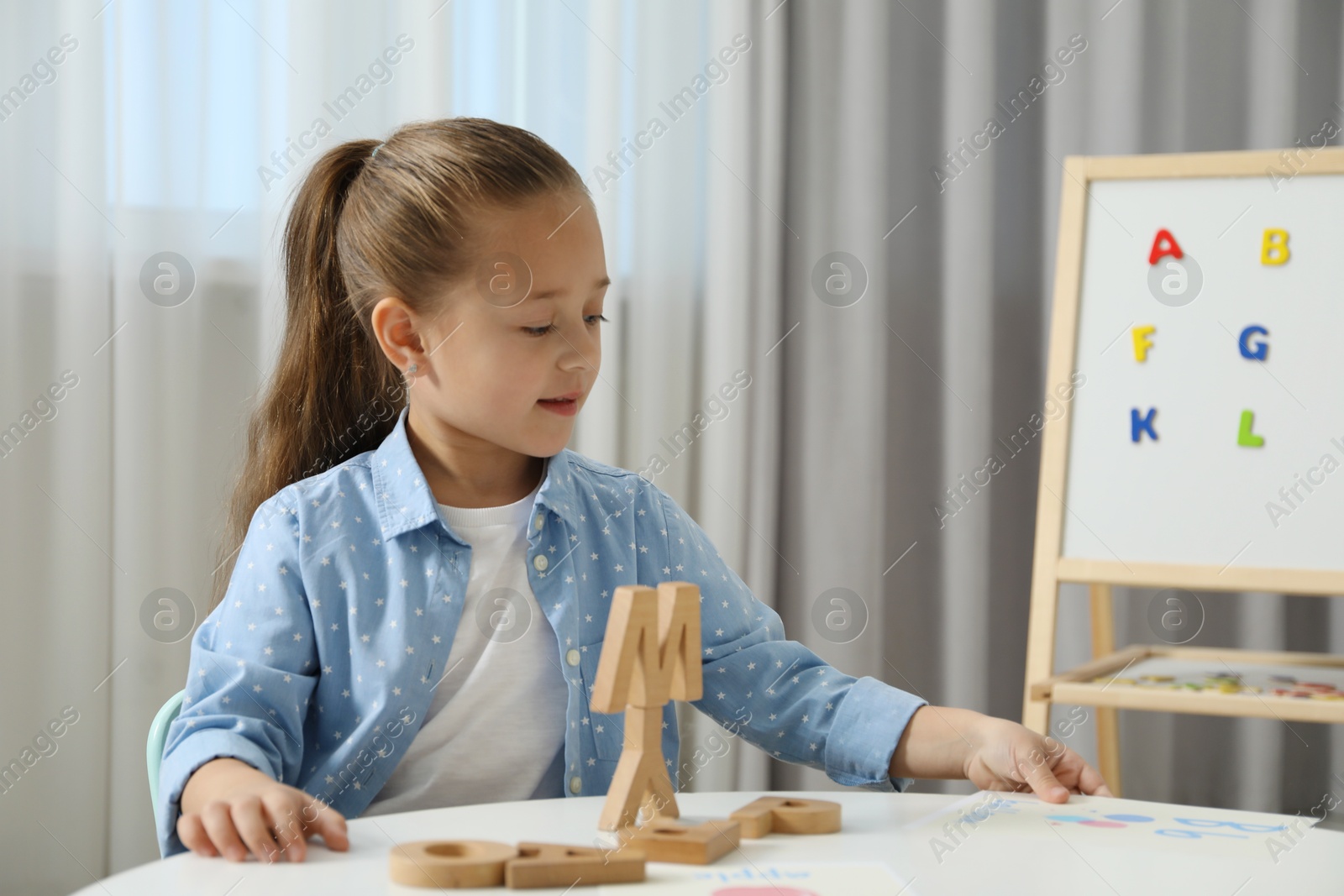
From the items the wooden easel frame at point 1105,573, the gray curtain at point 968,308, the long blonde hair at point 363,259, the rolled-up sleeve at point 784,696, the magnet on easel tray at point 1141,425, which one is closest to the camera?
the rolled-up sleeve at point 784,696

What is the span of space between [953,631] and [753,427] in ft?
1.52

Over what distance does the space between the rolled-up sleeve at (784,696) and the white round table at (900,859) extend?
135mm

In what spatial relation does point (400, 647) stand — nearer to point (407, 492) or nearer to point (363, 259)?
point (407, 492)

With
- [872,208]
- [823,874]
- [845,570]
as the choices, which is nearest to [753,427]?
[845,570]

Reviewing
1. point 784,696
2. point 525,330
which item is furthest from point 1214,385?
point 525,330

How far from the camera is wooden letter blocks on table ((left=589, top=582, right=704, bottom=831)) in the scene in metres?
0.61

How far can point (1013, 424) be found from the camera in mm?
1897

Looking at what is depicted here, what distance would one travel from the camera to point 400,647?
87cm

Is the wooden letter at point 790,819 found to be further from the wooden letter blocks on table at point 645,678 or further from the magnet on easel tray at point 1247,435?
the magnet on easel tray at point 1247,435

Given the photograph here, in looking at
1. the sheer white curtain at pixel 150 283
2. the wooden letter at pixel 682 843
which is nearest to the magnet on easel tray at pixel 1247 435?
the sheer white curtain at pixel 150 283

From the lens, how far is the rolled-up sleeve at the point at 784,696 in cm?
85

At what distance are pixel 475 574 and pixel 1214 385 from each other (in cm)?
99

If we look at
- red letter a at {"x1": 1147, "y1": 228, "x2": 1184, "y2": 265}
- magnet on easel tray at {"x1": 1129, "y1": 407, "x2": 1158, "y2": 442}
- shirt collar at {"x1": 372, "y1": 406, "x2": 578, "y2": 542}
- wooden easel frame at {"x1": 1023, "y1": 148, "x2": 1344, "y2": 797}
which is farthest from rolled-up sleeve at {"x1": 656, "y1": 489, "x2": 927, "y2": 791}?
red letter a at {"x1": 1147, "y1": 228, "x2": 1184, "y2": 265}

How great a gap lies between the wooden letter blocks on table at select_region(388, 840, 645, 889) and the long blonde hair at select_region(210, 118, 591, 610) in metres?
0.52
